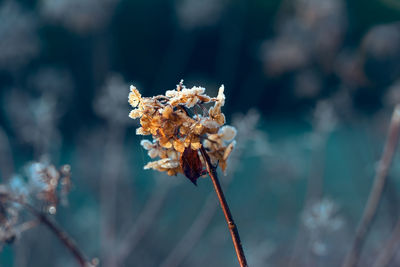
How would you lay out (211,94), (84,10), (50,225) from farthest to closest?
(211,94) < (84,10) < (50,225)

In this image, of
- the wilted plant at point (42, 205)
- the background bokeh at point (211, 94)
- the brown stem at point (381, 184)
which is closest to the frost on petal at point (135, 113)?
the wilted plant at point (42, 205)

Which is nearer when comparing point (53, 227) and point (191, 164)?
point (191, 164)

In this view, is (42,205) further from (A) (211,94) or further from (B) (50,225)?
(A) (211,94)

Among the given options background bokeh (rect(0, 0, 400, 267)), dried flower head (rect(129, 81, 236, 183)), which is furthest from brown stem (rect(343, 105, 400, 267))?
dried flower head (rect(129, 81, 236, 183))

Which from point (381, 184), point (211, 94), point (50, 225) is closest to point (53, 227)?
point (50, 225)

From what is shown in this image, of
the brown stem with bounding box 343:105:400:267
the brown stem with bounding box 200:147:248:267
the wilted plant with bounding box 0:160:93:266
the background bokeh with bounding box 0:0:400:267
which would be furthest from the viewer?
the background bokeh with bounding box 0:0:400:267

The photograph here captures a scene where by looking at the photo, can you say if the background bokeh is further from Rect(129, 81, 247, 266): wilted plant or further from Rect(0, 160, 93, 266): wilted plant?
Rect(129, 81, 247, 266): wilted plant

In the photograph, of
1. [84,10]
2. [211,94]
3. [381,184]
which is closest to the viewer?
[381,184]
